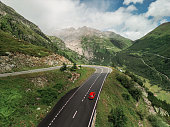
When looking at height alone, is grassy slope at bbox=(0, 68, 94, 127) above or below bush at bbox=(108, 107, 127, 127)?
above

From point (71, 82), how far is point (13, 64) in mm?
27239

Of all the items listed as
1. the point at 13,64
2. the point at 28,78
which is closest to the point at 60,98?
the point at 28,78

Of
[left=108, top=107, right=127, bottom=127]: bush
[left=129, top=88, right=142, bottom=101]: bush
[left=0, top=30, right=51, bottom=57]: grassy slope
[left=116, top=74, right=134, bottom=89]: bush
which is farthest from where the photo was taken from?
[left=0, top=30, right=51, bottom=57]: grassy slope

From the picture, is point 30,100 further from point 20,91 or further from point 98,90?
point 98,90

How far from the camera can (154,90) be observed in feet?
512

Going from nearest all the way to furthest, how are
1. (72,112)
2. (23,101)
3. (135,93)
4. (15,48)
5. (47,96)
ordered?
(23,101) < (72,112) < (47,96) < (135,93) < (15,48)

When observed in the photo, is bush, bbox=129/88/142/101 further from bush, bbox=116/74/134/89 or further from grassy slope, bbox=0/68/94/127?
grassy slope, bbox=0/68/94/127

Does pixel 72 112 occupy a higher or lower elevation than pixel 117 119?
higher

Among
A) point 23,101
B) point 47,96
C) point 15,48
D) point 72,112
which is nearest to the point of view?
point 23,101

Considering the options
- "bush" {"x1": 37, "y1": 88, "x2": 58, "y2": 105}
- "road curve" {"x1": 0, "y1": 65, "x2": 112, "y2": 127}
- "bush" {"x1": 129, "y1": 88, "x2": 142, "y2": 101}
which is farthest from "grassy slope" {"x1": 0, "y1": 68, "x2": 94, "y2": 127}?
"bush" {"x1": 129, "y1": 88, "x2": 142, "y2": 101}

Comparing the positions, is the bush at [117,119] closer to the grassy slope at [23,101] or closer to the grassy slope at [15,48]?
the grassy slope at [23,101]

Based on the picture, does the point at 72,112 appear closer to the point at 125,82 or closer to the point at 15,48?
the point at 125,82

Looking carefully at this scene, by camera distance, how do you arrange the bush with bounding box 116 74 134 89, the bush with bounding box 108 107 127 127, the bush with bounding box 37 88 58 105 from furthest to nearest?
the bush with bounding box 116 74 134 89 < the bush with bounding box 37 88 58 105 < the bush with bounding box 108 107 127 127

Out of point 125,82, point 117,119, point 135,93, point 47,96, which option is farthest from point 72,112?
point 125,82
